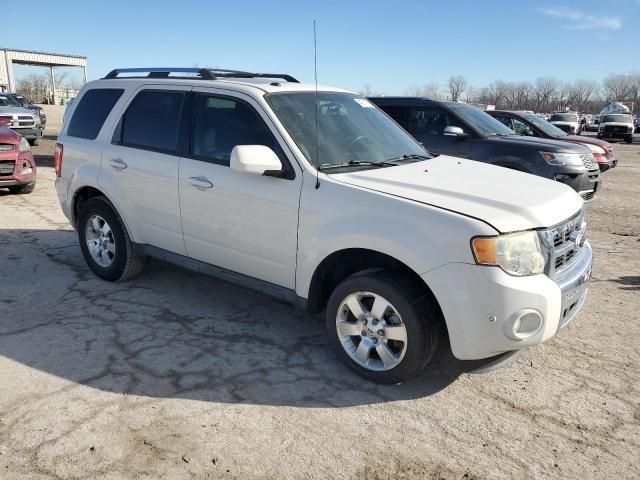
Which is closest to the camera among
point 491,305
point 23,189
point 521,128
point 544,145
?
point 491,305

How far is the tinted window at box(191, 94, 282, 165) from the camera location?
408 cm

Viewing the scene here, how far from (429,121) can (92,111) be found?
5699mm

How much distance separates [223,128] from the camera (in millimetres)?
4305

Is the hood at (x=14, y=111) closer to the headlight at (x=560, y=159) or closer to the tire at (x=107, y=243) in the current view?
the tire at (x=107, y=243)

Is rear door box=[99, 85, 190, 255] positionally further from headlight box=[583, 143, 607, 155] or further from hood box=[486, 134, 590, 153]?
headlight box=[583, 143, 607, 155]

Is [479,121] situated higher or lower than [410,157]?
higher

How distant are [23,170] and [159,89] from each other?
19.3ft

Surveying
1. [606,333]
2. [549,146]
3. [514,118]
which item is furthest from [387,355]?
[514,118]

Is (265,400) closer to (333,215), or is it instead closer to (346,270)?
(346,270)

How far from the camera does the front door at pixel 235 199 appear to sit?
3840 mm

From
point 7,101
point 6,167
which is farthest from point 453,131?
point 7,101

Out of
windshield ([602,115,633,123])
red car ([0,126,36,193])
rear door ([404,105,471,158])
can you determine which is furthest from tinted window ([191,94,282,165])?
windshield ([602,115,633,123])

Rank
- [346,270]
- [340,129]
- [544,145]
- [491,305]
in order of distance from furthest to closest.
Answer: [544,145]
[340,129]
[346,270]
[491,305]

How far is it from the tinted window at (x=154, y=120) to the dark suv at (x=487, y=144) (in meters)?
4.84
